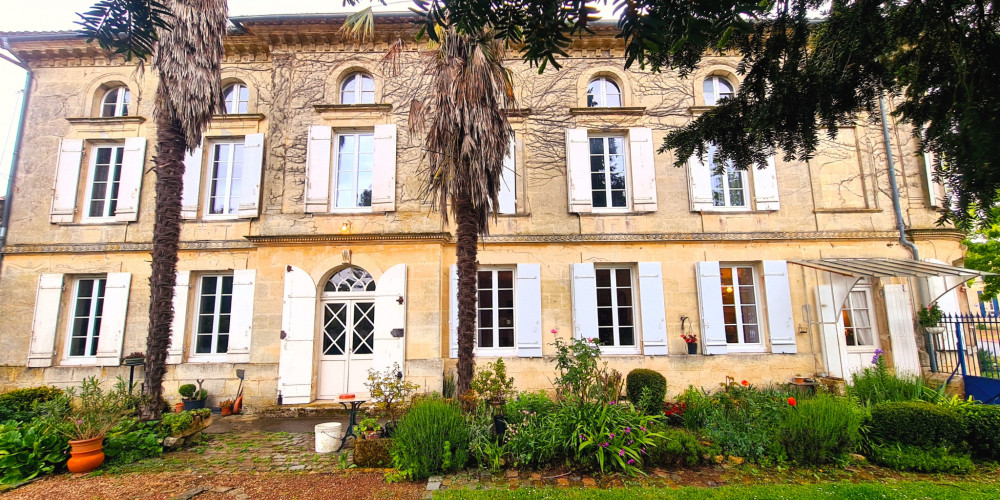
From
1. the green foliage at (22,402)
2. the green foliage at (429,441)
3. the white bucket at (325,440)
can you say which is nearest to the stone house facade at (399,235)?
the green foliage at (22,402)

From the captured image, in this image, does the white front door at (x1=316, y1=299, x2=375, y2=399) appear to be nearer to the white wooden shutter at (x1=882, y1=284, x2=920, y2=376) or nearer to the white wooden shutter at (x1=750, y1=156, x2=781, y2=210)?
the white wooden shutter at (x1=750, y1=156, x2=781, y2=210)

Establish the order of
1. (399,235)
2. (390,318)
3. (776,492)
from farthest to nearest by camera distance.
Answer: (399,235) → (390,318) → (776,492)

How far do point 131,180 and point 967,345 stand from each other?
16.6m

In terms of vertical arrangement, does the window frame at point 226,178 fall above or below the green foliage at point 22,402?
above

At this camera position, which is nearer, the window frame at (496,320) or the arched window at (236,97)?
the window frame at (496,320)

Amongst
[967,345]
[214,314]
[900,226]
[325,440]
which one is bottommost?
[325,440]

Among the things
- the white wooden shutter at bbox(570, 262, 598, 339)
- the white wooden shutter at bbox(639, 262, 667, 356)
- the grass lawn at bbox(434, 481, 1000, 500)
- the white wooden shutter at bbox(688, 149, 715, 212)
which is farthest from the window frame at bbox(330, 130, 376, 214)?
the white wooden shutter at bbox(688, 149, 715, 212)

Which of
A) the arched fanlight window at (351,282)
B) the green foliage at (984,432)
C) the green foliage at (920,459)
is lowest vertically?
the green foliage at (920,459)

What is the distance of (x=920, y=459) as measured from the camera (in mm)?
4898

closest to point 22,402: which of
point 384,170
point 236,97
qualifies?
point 236,97

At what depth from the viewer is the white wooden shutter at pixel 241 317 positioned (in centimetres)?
878

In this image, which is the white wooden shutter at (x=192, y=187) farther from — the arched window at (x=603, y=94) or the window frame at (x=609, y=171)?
the arched window at (x=603, y=94)

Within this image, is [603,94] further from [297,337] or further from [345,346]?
[297,337]

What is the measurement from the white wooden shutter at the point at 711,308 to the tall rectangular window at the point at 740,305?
0.80ft
